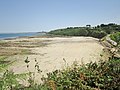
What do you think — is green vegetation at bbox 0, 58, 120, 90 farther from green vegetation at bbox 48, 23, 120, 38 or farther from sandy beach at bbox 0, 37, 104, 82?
green vegetation at bbox 48, 23, 120, 38

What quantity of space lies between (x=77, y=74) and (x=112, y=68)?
0.91m

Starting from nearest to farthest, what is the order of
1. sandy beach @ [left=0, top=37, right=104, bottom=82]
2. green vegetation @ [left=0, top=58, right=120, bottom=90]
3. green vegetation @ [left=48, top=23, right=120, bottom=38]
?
green vegetation @ [left=0, top=58, right=120, bottom=90] < sandy beach @ [left=0, top=37, right=104, bottom=82] < green vegetation @ [left=48, top=23, right=120, bottom=38]

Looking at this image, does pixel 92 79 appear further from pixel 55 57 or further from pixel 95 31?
pixel 95 31

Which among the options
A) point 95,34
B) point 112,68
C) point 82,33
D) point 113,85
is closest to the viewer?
point 113,85

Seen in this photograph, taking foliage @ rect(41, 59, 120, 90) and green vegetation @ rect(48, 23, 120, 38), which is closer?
foliage @ rect(41, 59, 120, 90)

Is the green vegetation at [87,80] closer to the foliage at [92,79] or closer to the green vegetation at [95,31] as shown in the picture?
the foliage at [92,79]

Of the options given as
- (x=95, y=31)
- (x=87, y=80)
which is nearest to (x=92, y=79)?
(x=87, y=80)

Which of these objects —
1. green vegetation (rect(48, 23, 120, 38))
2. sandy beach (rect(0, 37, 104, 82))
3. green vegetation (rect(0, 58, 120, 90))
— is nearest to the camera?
green vegetation (rect(0, 58, 120, 90))

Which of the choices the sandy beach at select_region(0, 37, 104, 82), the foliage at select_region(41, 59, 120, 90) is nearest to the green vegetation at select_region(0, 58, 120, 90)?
the foliage at select_region(41, 59, 120, 90)

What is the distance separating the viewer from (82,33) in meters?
83.9

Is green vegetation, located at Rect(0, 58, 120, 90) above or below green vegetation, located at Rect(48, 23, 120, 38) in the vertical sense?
above

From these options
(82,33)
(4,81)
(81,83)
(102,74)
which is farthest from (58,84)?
(82,33)

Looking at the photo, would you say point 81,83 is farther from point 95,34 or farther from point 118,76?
point 95,34

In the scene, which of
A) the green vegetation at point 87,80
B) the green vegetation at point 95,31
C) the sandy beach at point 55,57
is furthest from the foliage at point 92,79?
the green vegetation at point 95,31
